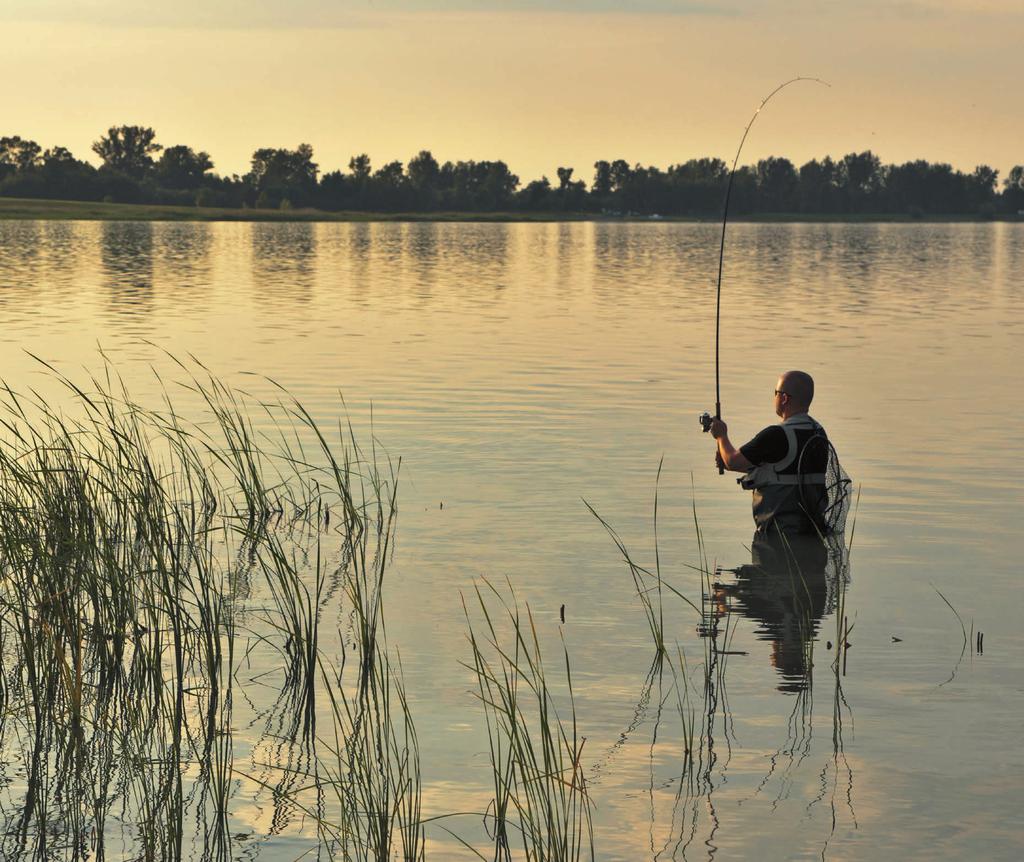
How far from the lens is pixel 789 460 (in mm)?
10359

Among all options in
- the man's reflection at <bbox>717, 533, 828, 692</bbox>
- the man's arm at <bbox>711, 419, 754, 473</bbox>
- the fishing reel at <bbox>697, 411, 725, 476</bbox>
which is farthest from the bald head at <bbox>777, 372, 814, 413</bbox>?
the man's reflection at <bbox>717, 533, 828, 692</bbox>

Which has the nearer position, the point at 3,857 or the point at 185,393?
the point at 3,857

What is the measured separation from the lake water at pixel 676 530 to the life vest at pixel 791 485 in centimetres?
48

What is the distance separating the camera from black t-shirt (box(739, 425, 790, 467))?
10.3 metres

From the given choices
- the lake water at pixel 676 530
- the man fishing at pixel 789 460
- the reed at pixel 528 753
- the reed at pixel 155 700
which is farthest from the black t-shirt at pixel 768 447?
the reed at pixel 155 700

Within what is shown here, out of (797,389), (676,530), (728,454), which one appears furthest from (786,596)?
(676,530)

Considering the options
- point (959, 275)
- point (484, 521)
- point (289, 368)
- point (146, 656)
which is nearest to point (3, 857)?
point (146, 656)

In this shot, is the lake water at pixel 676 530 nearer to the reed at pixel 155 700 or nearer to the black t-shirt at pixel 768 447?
the reed at pixel 155 700

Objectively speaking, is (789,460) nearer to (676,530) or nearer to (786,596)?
(786,596)

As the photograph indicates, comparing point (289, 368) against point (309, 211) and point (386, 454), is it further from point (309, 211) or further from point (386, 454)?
point (309, 211)

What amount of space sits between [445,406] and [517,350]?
25.3 ft

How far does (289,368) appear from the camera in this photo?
75.4ft

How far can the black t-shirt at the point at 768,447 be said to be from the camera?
10320 millimetres

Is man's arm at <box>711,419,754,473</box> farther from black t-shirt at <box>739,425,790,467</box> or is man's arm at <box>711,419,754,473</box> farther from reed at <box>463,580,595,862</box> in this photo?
reed at <box>463,580,595,862</box>
